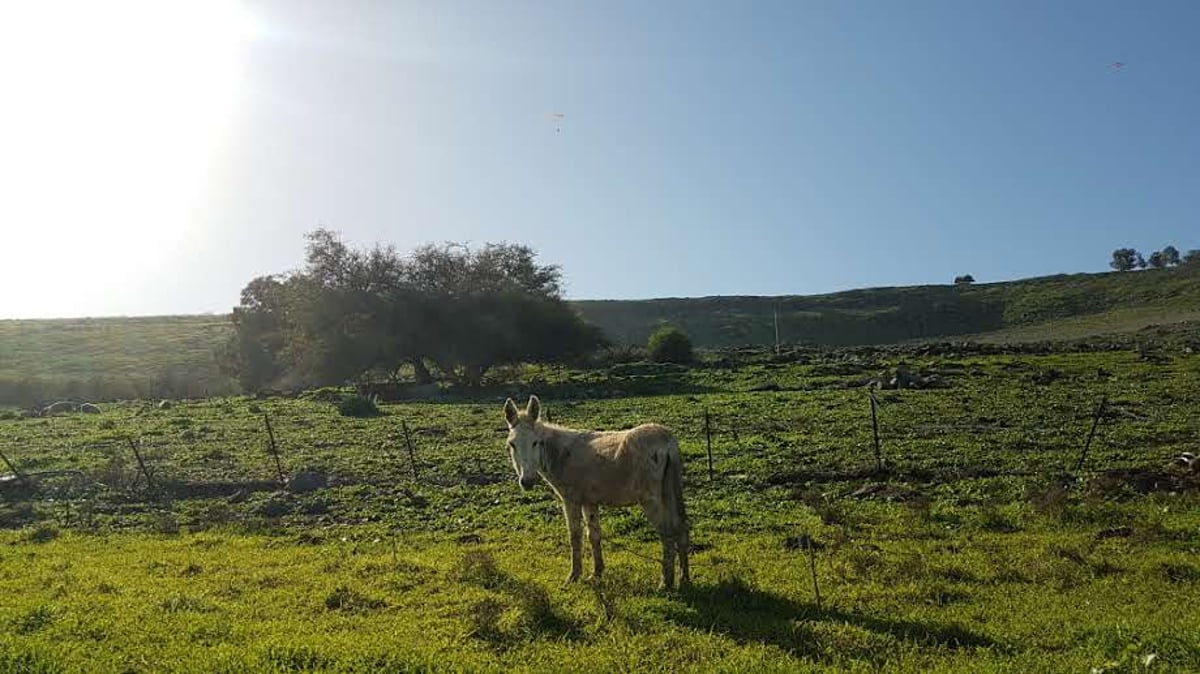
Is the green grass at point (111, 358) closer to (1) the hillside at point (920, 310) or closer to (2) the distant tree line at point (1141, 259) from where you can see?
(1) the hillside at point (920, 310)

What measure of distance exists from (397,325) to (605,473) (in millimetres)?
54026

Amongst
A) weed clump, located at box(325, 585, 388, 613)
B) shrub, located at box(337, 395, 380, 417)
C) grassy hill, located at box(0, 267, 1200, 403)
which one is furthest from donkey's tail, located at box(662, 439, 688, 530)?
grassy hill, located at box(0, 267, 1200, 403)

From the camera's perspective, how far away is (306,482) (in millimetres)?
23094

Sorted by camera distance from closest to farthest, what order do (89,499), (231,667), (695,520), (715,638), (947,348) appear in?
1. (231,667)
2. (715,638)
3. (695,520)
4. (89,499)
5. (947,348)

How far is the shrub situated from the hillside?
250 feet

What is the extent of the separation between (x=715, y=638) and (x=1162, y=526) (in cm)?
968

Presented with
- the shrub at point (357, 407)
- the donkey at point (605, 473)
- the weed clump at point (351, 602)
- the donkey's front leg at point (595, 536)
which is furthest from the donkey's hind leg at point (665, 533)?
the shrub at point (357, 407)

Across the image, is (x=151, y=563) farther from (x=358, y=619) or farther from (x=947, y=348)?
(x=947, y=348)

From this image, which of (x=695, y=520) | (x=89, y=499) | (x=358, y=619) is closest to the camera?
(x=358, y=619)

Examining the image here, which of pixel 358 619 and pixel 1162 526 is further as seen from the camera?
pixel 1162 526

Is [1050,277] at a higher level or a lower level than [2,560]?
higher

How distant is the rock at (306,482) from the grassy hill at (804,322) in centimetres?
5818

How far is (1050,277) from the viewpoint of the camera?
14788 cm

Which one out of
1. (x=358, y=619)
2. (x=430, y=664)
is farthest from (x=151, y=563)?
(x=430, y=664)
